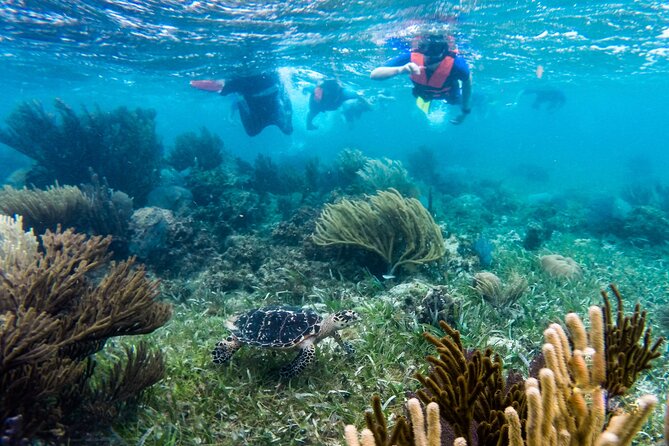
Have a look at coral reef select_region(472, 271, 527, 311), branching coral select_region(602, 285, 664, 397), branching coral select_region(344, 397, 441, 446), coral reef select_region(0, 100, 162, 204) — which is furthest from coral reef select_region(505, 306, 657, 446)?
coral reef select_region(0, 100, 162, 204)

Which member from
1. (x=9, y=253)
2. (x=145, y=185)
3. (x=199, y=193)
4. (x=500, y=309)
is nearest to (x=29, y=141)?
(x=145, y=185)

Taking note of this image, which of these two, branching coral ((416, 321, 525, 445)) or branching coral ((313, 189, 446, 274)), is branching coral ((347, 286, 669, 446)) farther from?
branching coral ((313, 189, 446, 274))

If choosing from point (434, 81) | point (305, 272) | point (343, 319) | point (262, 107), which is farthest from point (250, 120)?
point (343, 319)

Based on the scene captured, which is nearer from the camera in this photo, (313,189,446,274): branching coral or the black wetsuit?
(313,189,446,274): branching coral

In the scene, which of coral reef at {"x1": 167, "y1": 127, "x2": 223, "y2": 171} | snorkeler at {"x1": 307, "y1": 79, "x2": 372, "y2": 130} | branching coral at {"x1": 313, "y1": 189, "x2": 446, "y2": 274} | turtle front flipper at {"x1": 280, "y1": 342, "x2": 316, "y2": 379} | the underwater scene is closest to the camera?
the underwater scene

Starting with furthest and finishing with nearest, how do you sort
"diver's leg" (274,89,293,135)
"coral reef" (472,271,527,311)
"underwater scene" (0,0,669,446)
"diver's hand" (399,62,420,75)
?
"diver's leg" (274,89,293,135), "diver's hand" (399,62,420,75), "coral reef" (472,271,527,311), "underwater scene" (0,0,669,446)

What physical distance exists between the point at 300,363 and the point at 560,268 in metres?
6.42

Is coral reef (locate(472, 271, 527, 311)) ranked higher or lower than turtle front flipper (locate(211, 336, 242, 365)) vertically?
lower

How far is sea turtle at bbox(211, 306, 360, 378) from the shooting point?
382 cm

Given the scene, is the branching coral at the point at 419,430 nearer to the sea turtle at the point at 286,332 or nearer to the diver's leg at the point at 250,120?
the sea turtle at the point at 286,332

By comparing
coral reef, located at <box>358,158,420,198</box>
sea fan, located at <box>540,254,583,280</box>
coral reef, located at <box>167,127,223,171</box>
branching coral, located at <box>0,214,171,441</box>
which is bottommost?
coral reef, located at <box>167,127,223,171</box>

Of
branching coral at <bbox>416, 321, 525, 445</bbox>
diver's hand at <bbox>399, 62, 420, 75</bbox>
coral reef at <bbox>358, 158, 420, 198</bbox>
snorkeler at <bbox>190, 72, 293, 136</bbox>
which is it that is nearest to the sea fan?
coral reef at <bbox>358, 158, 420, 198</bbox>

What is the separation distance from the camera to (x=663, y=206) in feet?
56.5

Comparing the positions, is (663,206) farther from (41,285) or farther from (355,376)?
(41,285)
